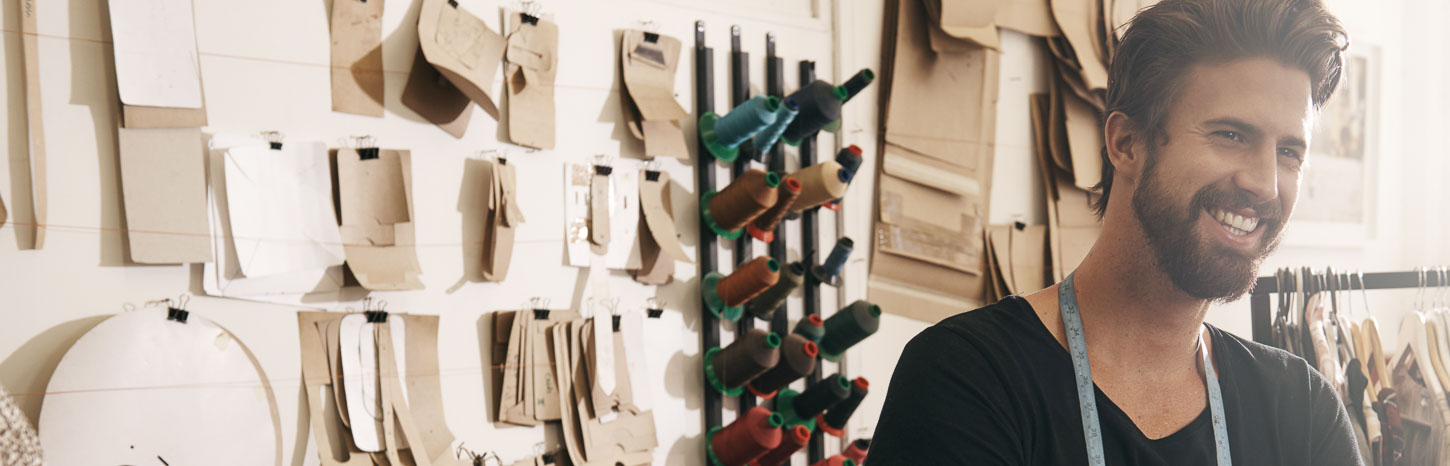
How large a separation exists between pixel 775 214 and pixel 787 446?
1.52 ft

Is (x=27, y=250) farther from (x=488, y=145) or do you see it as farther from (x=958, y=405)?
(x=958, y=405)

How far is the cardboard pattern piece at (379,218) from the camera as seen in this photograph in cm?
169

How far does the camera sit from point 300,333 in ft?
5.42

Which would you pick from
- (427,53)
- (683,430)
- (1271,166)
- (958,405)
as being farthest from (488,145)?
(1271,166)

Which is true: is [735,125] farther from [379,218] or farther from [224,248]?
[224,248]

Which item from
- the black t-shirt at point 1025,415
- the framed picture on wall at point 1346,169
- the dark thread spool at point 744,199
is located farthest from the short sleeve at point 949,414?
the framed picture on wall at point 1346,169

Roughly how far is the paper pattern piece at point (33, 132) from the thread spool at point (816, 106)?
1.26 m

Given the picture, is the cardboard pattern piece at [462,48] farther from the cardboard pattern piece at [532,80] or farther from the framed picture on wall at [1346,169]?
the framed picture on wall at [1346,169]

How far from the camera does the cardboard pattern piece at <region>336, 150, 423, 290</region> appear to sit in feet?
5.55

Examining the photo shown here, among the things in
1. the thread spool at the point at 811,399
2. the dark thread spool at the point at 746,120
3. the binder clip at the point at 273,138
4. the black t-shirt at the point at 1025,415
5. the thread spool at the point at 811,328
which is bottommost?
the thread spool at the point at 811,399

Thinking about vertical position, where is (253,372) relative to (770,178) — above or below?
below

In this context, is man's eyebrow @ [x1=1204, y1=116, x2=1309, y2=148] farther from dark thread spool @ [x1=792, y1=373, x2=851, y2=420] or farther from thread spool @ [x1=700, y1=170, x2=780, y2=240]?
dark thread spool @ [x1=792, y1=373, x2=851, y2=420]

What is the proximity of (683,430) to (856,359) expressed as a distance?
475mm

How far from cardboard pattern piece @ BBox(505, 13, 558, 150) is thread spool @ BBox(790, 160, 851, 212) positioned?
0.50 metres
